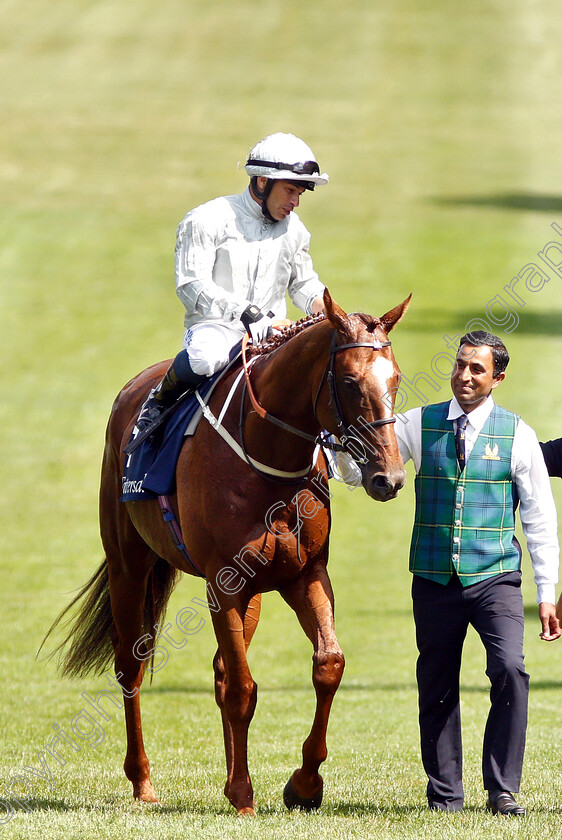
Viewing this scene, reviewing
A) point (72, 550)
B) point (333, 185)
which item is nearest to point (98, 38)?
point (333, 185)

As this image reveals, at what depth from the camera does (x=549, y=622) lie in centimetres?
491

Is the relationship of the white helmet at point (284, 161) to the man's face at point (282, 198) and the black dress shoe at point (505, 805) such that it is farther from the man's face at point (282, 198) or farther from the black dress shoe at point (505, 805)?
the black dress shoe at point (505, 805)

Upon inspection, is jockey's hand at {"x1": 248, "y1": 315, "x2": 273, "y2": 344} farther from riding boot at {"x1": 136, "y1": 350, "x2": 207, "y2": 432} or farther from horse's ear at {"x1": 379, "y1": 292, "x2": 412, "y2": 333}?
horse's ear at {"x1": 379, "y1": 292, "x2": 412, "y2": 333}

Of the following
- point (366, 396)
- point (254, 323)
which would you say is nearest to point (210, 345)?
point (254, 323)

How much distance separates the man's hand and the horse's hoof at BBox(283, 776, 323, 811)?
1.19 meters

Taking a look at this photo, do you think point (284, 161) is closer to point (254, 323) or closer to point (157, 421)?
point (254, 323)

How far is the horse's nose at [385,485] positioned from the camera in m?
4.29

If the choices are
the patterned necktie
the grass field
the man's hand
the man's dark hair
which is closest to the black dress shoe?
the grass field

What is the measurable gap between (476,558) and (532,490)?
0.40m

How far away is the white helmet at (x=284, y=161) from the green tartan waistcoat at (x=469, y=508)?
130 cm

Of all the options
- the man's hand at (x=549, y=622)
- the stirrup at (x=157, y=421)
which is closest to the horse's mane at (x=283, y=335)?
the stirrup at (x=157, y=421)

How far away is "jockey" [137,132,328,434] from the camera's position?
5.30 metres

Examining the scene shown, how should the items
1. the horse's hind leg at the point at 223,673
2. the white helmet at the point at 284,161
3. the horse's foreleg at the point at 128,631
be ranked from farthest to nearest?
1. the horse's foreleg at the point at 128,631
2. the horse's hind leg at the point at 223,673
3. the white helmet at the point at 284,161

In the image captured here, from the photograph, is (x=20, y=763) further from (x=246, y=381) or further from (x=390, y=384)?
(x=390, y=384)
